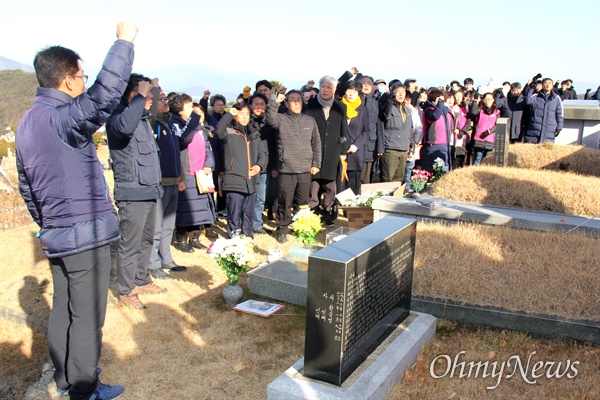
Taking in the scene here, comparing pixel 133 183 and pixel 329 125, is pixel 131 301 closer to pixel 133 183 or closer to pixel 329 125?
pixel 133 183

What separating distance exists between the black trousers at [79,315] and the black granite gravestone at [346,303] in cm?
135

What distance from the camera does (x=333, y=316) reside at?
10.5ft

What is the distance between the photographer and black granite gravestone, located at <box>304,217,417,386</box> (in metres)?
3.19

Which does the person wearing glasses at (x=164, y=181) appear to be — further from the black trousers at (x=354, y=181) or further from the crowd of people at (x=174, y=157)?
the black trousers at (x=354, y=181)

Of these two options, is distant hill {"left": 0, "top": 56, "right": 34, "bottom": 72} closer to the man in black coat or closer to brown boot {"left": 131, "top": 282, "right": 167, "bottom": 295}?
the man in black coat

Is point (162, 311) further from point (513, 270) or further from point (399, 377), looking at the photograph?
point (513, 270)

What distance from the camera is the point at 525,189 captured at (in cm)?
689

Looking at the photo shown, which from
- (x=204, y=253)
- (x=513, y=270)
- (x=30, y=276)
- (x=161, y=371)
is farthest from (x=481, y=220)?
(x=30, y=276)

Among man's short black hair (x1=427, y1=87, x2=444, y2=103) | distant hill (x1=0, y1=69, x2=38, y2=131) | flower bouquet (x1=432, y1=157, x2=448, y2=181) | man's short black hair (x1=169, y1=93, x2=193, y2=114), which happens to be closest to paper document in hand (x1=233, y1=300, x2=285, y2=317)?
man's short black hair (x1=169, y1=93, x2=193, y2=114)

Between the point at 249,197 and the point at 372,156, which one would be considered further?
the point at 372,156

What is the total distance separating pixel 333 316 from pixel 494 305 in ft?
6.38

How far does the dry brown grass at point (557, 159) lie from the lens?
8719 mm

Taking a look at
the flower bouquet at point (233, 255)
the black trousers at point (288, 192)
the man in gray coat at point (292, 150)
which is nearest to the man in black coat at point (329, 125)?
the man in gray coat at point (292, 150)

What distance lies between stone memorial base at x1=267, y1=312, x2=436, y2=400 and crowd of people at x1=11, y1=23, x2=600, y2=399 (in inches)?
51.1
